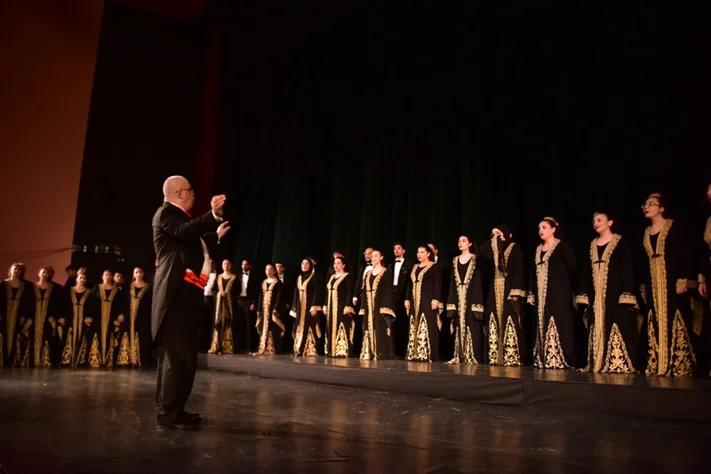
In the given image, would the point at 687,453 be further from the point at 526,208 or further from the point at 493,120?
the point at 493,120

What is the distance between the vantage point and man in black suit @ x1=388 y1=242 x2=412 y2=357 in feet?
21.4

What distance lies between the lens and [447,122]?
23.3 ft

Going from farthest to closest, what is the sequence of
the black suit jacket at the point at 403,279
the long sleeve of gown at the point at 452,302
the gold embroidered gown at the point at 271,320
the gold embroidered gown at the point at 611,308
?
the gold embroidered gown at the point at 271,320
the black suit jacket at the point at 403,279
the long sleeve of gown at the point at 452,302
the gold embroidered gown at the point at 611,308

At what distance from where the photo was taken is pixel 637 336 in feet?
14.3

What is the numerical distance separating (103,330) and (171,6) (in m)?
6.00

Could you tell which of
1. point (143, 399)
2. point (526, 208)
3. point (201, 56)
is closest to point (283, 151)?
point (201, 56)

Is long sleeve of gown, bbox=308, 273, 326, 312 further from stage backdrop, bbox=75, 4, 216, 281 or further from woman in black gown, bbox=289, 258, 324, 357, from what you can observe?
stage backdrop, bbox=75, 4, 216, 281

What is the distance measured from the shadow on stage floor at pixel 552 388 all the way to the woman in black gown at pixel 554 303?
772 mm

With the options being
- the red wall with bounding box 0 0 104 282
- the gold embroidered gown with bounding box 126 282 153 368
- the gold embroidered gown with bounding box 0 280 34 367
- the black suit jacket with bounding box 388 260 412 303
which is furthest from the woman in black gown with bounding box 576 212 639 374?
the red wall with bounding box 0 0 104 282

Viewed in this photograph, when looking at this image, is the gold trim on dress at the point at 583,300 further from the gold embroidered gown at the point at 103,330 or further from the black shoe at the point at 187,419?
the gold embroidered gown at the point at 103,330

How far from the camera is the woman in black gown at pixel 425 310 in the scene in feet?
19.3

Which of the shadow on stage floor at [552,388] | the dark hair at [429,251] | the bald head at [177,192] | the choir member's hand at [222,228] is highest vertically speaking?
the dark hair at [429,251]

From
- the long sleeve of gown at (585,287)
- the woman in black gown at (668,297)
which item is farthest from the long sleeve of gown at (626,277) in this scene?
the long sleeve of gown at (585,287)

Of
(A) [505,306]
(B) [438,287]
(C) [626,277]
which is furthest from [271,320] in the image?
(C) [626,277]
